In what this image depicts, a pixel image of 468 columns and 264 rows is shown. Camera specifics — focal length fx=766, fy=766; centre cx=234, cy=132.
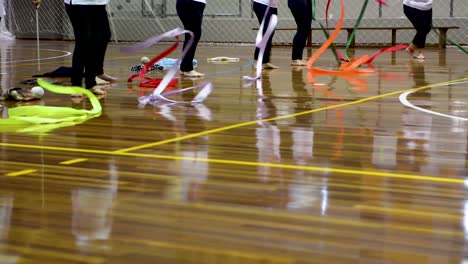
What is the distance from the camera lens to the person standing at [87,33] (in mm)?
5141

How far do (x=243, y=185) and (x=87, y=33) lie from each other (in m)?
2.95

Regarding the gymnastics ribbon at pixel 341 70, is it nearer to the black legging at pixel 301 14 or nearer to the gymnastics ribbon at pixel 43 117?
the black legging at pixel 301 14

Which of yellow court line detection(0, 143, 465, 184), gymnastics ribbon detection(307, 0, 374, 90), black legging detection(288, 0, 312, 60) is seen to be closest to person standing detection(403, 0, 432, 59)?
gymnastics ribbon detection(307, 0, 374, 90)

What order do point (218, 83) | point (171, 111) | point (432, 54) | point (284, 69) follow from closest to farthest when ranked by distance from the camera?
point (171, 111) → point (218, 83) → point (284, 69) → point (432, 54)

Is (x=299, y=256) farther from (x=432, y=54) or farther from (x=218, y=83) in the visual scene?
(x=432, y=54)

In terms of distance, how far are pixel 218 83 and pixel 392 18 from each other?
20.4ft

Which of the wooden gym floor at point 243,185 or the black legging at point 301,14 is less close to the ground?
the black legging at point 301,14

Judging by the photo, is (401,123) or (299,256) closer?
(299,256)

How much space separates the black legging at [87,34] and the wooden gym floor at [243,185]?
1.67 ft

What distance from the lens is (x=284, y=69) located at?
7805 millimetres

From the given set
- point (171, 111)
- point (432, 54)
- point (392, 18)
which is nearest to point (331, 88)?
point (171, 111)

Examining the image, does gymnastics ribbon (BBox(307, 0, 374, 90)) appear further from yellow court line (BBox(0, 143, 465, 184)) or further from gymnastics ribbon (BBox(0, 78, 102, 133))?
yellow court line (BBox(0, 143, 465, 184))

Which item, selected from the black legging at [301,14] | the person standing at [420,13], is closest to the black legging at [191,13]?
the black legging at [301,14]

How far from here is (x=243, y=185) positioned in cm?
258
